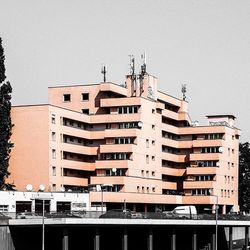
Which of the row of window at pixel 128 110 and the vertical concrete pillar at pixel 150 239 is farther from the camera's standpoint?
the row of window at pixel 128 110

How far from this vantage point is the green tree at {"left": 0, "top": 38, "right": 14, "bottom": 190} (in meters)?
120

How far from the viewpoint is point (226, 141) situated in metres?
157

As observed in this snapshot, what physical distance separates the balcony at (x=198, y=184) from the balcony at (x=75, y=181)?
72.6 feet

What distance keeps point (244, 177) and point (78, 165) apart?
50.1 metres

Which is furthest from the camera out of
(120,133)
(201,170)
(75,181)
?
(201,170)

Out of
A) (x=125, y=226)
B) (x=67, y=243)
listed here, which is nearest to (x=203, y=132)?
(x=125, y=226)

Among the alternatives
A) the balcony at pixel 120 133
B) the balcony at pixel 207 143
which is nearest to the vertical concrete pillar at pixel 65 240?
the balcony at pixel 120 133

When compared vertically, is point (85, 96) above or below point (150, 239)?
above

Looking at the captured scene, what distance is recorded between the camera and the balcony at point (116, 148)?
140m

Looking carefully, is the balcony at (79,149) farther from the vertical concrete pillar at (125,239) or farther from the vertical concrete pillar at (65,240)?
the vertical concrete pillar at (65,240)

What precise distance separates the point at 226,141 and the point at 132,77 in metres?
22.7

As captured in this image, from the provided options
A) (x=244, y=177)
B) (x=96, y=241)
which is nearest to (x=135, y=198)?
(x=96, y=241)

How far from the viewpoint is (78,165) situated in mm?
138875

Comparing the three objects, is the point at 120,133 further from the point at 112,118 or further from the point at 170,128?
the point at 170,128
